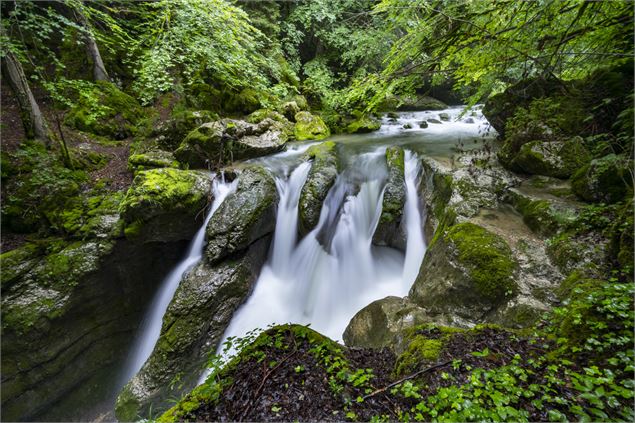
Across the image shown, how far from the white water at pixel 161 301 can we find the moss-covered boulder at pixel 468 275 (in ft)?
15.4

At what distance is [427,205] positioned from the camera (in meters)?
6.07

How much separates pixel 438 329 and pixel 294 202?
4660 mm

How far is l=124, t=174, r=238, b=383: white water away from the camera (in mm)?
5727

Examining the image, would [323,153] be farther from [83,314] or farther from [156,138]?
[83,314]

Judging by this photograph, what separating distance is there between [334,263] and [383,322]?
→ 2.42 m

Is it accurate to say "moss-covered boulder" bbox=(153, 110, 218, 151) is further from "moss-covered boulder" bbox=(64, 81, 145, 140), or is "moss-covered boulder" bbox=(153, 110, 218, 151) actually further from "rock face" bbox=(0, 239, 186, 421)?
"rock face" bbox=(0, 239, 186, 421)

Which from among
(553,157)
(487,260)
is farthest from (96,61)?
(553,157)

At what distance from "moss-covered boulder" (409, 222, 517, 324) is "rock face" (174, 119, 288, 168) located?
5853mm

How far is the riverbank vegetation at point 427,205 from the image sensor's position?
2.12 meters

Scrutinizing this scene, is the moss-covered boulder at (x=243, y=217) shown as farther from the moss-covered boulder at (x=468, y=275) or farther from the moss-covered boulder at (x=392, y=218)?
the moss-covered boulder at (x=468, y=275)

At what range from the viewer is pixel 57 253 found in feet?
17.3

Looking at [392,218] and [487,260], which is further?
[392,218]

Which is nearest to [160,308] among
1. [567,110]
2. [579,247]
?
[579,247]

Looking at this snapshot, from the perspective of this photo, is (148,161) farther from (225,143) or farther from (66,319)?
(66,319)
